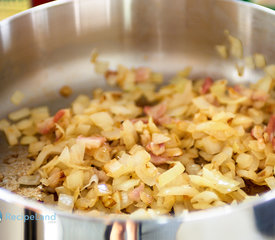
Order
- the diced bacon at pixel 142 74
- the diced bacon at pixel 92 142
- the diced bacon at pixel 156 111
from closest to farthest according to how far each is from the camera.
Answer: the diced bacon at pixel 92 142 < the diced bacon at pixel 156 111 < the diced bacon at pixel 142 74

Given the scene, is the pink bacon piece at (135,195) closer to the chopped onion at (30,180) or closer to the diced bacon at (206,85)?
the chopped onion at (30,180)

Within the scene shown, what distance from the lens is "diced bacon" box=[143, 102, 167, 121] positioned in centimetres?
107

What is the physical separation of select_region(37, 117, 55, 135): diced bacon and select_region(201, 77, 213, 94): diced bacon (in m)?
0.38

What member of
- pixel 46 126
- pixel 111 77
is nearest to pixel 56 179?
pixel 46 126

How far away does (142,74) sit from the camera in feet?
4.00

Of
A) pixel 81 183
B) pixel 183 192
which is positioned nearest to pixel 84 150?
pixel 81 183

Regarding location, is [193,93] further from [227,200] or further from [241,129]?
[227,200]

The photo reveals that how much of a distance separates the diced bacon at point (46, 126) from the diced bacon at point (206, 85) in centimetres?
38

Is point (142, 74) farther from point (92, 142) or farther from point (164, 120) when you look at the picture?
point (92, 142)

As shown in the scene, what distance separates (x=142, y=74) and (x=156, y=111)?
17 cm

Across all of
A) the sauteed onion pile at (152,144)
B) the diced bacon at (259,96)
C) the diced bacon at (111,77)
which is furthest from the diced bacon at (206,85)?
the diced bacon at (111,77)

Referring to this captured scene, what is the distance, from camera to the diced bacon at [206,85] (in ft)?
3.82

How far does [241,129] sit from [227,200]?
199 millimetres

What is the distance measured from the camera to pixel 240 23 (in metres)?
1.15
